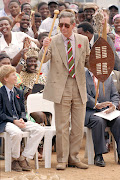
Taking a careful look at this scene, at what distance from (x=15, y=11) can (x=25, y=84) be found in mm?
3081

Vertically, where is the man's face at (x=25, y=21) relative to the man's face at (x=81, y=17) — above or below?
below

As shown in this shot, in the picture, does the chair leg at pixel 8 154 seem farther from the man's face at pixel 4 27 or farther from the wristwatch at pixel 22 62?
the man's face at pixel 4 27

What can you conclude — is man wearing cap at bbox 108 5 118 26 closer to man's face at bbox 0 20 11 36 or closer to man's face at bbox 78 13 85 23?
man's face at bbox 78 13 85 23

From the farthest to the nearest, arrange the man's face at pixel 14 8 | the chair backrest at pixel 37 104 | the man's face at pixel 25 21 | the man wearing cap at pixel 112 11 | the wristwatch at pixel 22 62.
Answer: the man wearing cap at pixel 112 11 → the man's face at pixel 14 8 → the man's face at pixel 25 21 → the wristwatch at pixel 22 62 → the chair backrest at pixel 37 104

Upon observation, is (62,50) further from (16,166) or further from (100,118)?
(16,166)

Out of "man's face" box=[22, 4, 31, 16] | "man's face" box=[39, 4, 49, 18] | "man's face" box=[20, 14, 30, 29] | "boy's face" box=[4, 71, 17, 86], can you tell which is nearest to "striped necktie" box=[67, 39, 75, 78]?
"boy's face" box=[4, 71, 17, 86]

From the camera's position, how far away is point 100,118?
7.73 metres

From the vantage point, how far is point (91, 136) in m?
7.89

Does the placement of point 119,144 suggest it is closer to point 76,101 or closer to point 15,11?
point 76,101

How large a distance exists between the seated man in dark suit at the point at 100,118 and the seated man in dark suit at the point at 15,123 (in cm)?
94

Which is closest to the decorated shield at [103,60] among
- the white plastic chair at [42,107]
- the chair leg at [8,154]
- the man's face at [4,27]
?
the white plastic chair at [42,107]

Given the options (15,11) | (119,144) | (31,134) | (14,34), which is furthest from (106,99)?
(15,11)

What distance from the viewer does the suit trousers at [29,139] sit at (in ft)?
22.8

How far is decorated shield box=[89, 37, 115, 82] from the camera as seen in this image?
7395mm
